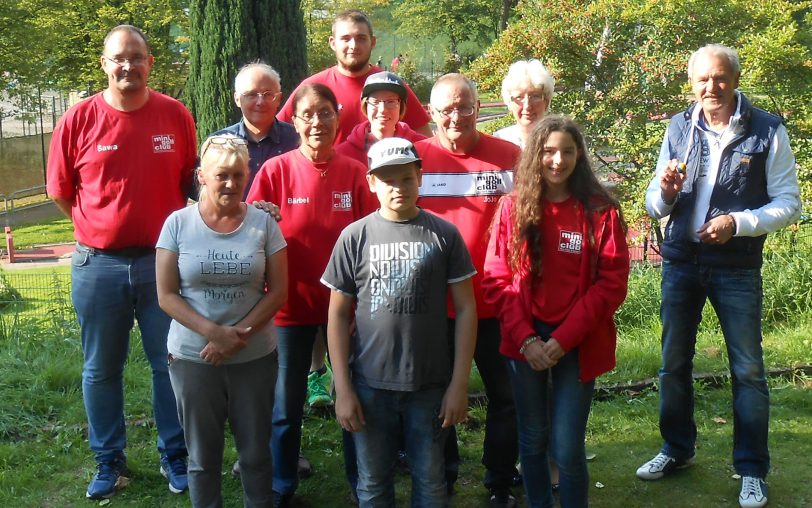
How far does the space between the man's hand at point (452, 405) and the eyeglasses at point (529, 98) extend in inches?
64.6

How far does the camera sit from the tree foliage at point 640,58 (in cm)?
1001

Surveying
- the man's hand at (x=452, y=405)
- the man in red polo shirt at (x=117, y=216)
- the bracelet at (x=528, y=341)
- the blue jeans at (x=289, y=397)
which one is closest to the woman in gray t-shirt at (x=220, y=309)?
the blue jeans at (x=289, y=397)

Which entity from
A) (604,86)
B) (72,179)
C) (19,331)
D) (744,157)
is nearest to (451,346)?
(744,157)

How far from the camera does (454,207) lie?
12.8ft

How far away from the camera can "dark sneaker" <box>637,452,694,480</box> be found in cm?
435

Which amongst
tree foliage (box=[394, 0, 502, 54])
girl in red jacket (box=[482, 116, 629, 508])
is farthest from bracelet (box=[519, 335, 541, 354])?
tree foliage (box=[394, 0, 502, 54])

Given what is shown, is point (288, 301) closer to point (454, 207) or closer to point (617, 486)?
point (454, 207)

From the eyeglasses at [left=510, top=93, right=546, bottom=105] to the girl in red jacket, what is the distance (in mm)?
728

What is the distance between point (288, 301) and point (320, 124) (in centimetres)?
85

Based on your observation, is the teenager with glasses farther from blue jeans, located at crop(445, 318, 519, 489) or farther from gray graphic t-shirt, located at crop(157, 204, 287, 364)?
blue jeans, located at crop(445, 318, 519, 489)

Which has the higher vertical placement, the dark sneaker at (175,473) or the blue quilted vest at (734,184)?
the blue quilted vest at (734,184)

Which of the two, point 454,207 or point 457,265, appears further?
point 454,207

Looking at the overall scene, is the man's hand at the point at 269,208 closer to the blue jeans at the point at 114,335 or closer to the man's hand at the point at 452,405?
the blue jeans at the point at 114,335

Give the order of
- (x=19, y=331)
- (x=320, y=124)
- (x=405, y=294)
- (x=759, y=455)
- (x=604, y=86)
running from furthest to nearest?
1. (x=604, y=86)
2. (x=19, y=331)
3. (x=759, y=455)
4. (x=320, y=124)
5. (x=405, y=294)
